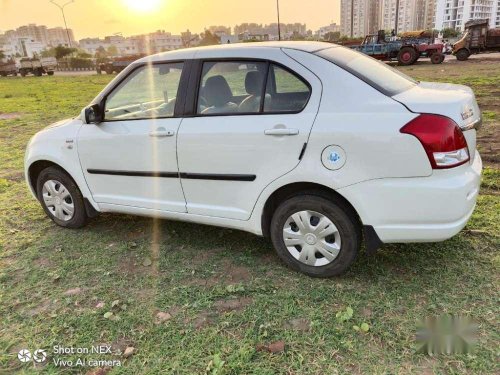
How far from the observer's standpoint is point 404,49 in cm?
2336

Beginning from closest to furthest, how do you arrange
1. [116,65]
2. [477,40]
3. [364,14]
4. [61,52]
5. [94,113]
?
[94,113]
[477,40]
[116,65]
[61,52]
[364,14]

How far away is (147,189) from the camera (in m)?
3.71

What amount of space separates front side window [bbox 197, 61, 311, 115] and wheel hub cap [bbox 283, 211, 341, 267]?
31.6 inches

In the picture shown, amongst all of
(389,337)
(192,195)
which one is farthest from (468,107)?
(192,195)

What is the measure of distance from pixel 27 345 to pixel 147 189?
152cm

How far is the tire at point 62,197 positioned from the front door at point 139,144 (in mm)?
344

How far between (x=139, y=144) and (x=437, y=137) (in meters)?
2.32

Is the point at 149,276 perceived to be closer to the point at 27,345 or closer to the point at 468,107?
the point at 27,345

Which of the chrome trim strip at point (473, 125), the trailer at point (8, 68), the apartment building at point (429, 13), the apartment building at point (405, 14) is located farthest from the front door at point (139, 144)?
the apartment building at point (429, 13)

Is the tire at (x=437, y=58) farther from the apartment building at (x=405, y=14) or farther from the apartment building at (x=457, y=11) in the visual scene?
the apartment building at (x=405, y=14)

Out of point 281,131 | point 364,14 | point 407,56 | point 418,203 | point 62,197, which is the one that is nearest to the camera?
point 418,203

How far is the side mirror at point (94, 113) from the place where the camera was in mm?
3736

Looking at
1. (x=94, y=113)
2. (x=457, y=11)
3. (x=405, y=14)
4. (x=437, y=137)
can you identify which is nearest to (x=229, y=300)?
(x=437, y=137)

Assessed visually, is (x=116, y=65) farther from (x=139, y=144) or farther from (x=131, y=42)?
(x=131, y=42)
